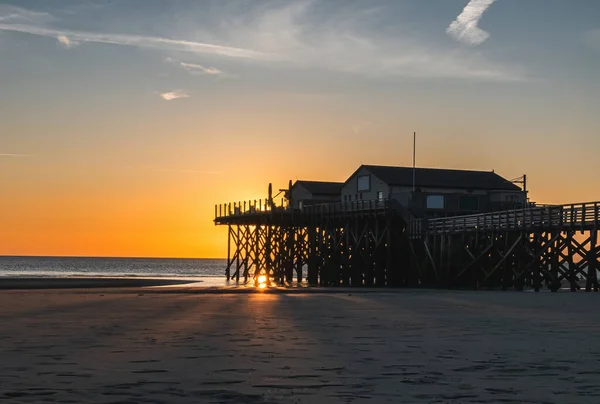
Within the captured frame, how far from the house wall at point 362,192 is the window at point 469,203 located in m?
6.20

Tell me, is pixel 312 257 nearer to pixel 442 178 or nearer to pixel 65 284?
pixel 442 178

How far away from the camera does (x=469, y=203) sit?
213 feet

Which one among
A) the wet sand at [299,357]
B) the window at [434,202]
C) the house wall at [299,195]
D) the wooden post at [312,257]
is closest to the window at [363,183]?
the wooden post at [312,257]

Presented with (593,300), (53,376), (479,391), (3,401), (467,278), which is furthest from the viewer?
(467,278)

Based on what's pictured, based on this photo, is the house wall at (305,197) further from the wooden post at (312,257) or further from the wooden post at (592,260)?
the wooden post at (592,260)

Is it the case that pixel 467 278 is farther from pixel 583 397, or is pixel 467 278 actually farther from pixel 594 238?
pixel 583 397

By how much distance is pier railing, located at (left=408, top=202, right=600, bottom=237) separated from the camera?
136 ft

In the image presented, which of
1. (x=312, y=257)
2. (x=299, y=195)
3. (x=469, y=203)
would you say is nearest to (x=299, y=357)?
(x=469, y=203)

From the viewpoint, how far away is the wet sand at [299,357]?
1057 centimetres

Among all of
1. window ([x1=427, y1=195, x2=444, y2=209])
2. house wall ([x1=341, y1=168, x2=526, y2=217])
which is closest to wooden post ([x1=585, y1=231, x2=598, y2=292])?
house wall ([x1=341, y1=168, x2=526, y2=217])

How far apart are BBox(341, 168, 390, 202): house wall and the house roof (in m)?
0.35

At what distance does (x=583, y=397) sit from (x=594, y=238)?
1277 inches

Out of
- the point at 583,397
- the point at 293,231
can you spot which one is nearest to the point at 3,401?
the point at 583,397

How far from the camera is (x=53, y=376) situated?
11.7 meters
